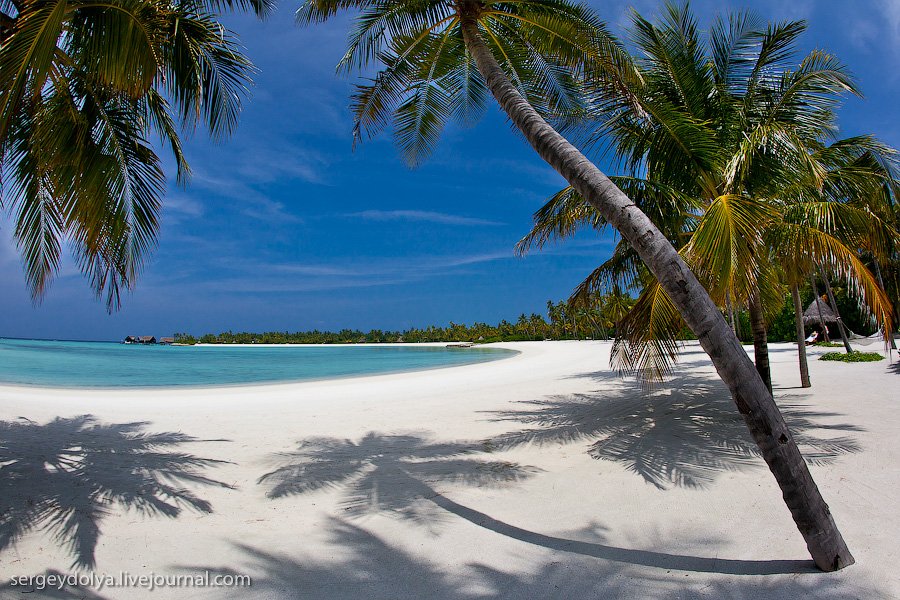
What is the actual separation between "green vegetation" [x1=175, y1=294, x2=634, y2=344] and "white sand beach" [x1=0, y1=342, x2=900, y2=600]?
40290 mm

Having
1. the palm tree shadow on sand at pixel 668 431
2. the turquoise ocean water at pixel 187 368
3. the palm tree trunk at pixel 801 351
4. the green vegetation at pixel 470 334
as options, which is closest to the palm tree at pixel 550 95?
the palm tree shadow on sand at pixel 668 431

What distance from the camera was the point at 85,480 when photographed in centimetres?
440

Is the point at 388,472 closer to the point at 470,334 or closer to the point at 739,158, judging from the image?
the point at 739,158

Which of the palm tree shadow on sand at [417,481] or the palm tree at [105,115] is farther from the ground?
the palm tree at [105,115]

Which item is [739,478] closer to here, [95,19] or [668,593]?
[668,593]

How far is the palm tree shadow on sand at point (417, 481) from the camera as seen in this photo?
2988 millimetres

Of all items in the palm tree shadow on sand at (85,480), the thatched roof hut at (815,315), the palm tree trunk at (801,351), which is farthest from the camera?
the thatched roof hut at (815,315)

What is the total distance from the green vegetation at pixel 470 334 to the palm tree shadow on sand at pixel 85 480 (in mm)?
42186

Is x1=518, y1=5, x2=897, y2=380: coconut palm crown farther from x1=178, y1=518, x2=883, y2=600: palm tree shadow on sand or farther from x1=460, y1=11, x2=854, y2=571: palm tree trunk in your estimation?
x1=178, y1=518, x2=883, y2=600: palm tree shadow on sand

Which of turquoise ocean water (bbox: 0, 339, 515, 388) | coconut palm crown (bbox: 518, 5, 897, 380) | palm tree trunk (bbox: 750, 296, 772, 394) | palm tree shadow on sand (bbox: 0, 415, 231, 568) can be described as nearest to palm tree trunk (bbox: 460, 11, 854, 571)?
coconut palm crown (bbox: 518, 5, 897, 380)

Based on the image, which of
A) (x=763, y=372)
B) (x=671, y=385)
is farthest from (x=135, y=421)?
(x=671, y=385)

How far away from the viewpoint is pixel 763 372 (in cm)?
704

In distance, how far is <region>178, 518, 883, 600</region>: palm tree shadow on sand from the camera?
259cm

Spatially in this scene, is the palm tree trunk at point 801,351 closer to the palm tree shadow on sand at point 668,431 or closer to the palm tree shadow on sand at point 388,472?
the palm tree shadow on sand at point 668,431
